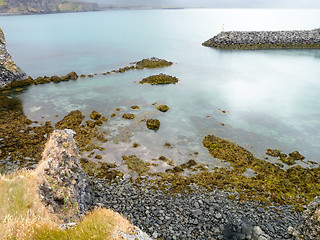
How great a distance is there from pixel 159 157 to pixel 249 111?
20.6m

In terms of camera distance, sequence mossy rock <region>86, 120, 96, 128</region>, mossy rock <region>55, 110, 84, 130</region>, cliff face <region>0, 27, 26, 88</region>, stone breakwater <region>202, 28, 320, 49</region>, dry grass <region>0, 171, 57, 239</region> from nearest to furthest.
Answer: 1. dry grass <region>0, 171, 57, 239</region>
2. mossy rock <region>55, 110, 84, 130</region>
3. mossy rock <region>86, 120, 96, 128</region>
4. cliff face <region>0, 27, 26, 88</region>
5. stone breakwater <region>202, 28, 320, 49</region>

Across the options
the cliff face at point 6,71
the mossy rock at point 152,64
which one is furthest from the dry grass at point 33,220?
the mossy rock at point 152,64

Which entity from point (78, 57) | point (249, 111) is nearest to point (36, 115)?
point (249, 111)

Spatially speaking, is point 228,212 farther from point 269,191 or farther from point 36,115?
point 36,115

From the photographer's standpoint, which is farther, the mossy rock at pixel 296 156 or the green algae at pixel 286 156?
the mossy rock at pixel 296 156

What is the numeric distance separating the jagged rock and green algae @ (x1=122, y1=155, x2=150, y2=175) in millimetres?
5082

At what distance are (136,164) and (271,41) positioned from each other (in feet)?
309

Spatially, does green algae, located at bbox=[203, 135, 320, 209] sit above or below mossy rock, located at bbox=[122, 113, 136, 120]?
below

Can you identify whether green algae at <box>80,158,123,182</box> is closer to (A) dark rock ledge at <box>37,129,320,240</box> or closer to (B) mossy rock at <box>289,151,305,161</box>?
(A) dark rock ledge at <box>37,129,320,240</box>

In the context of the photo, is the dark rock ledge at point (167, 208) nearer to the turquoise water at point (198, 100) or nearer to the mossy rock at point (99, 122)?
the turquoise water at point (198, 100)

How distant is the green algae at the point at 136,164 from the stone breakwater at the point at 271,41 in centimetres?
8323

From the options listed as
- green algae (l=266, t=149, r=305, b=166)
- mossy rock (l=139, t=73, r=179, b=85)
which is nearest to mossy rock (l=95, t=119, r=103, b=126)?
mossy rock (l=139, t=73, r=179, b=85)

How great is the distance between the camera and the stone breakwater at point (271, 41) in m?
89.7

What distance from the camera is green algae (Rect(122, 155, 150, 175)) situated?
20.5 metres
